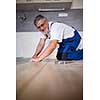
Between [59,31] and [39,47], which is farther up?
[59,31]

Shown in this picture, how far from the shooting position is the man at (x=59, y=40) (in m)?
1.72

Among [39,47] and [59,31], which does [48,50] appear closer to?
[39,47]

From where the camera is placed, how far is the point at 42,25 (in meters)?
1.75

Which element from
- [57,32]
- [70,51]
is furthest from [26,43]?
[70,51]

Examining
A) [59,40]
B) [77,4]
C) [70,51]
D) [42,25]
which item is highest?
[77,4]

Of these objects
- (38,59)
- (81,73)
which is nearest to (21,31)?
(38,59)

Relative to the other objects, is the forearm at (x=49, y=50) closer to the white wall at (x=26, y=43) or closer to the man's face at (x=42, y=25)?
the white wall at (x=26, y=43)

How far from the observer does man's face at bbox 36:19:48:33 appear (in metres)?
1.73

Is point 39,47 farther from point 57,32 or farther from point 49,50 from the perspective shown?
point 57,32

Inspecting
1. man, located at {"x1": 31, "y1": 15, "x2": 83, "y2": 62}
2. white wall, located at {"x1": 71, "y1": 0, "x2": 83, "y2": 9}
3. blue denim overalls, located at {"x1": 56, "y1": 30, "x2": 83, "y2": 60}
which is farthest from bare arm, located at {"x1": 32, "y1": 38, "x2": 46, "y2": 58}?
white wall, located at {"x1": 71, "y1": 0, "x2": 83, "y2": 9}

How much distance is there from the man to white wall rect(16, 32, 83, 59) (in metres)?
0.04

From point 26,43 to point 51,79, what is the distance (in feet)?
1.31

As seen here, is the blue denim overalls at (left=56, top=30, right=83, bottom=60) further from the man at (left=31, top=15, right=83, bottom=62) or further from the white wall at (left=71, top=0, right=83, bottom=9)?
the white wall at (left=71, top=0, right=83, bottom=9)
